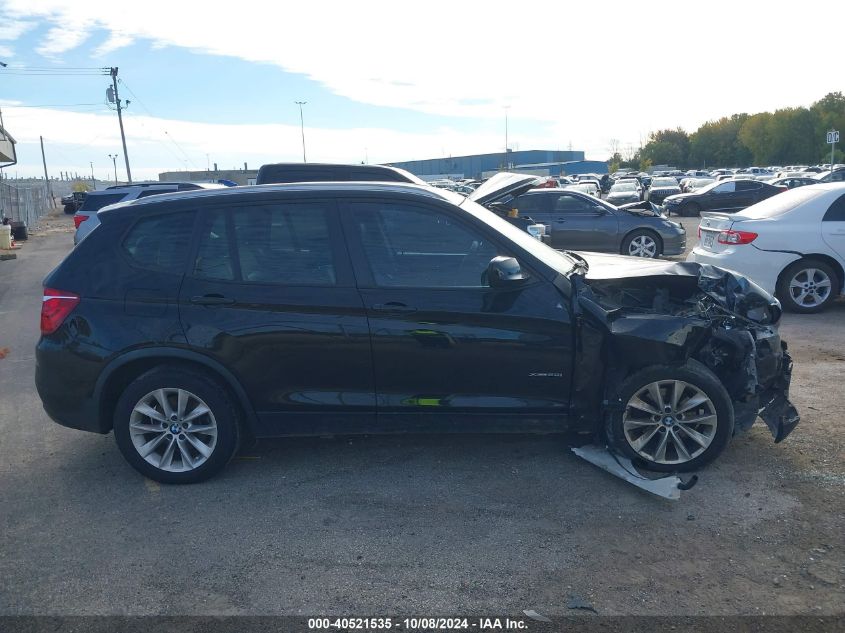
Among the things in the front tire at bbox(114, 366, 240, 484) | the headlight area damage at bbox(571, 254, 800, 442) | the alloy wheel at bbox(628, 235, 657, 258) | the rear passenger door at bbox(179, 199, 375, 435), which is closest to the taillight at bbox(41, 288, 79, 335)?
the front tire at bbox(114, 366, 240, 484)

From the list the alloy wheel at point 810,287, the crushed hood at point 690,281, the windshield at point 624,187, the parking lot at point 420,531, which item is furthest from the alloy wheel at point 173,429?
the windshield at point 624,187

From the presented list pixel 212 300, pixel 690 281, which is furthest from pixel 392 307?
pixel 690 281

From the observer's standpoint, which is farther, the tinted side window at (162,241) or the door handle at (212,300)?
the tinted side window at (162,241)

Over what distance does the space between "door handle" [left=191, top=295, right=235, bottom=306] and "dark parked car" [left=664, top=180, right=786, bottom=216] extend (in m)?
25.8

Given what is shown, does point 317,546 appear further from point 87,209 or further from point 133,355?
point 87,209

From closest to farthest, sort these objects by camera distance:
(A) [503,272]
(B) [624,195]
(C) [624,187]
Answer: (A) [503,272]
(B) [624,195]
(C) [624,187]

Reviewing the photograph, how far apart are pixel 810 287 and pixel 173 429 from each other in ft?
25.7

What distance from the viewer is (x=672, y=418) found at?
4434mm

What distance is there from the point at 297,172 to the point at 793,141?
94937 mm

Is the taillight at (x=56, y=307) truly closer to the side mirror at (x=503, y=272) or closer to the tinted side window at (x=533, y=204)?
the side mirror at (x=503, y=272)

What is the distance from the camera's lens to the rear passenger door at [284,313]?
4.36 meters

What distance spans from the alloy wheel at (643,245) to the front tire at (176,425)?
1155 cm

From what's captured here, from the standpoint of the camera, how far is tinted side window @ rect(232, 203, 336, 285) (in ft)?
14.5

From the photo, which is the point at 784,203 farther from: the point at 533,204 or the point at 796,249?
the point at 533,204
